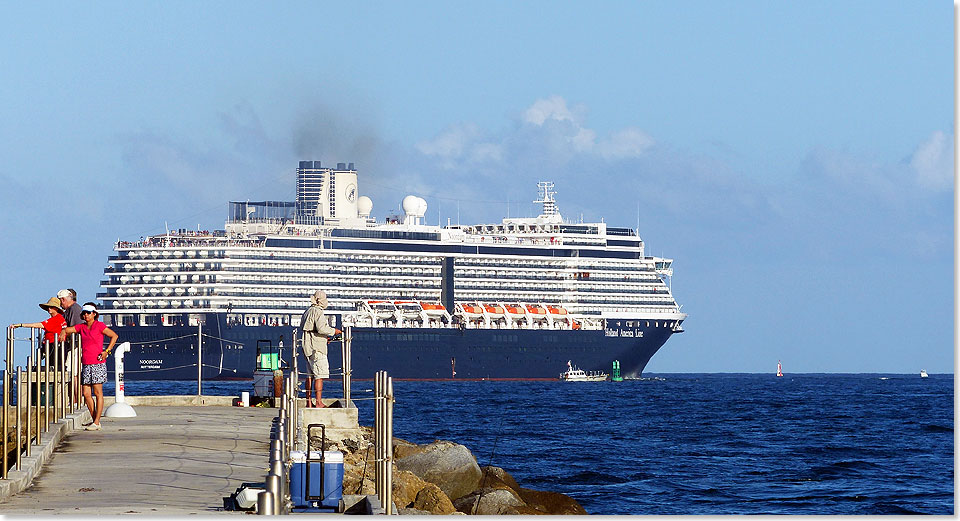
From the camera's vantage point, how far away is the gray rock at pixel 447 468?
56.3 ft

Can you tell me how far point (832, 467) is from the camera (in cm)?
2684

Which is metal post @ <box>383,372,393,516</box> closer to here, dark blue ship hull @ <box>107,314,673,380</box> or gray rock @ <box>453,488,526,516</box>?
gray rock @ <box>453,488,526,516</box>

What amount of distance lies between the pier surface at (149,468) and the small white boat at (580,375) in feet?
225

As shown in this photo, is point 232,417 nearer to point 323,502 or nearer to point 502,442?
point 323,502

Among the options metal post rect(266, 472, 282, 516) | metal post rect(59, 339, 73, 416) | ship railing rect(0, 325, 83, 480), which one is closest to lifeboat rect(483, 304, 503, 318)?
ship railing rect(0, 325, 83, 480)

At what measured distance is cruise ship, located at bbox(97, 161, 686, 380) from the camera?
266 ft

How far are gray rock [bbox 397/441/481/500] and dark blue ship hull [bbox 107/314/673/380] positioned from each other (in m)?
58.6

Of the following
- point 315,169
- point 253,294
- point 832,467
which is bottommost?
point 832,467

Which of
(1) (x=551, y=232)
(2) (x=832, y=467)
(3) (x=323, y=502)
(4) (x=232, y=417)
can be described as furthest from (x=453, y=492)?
(1) (x=551, y=232)

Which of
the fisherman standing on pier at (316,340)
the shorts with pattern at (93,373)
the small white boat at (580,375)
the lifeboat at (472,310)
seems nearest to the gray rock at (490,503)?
the fisherman standing on pier at (316,340)

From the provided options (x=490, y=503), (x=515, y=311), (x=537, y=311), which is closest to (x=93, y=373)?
(x=490, y=503)

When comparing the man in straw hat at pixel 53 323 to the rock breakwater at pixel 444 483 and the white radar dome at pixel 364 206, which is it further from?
the white radar dome at pixel 364 206

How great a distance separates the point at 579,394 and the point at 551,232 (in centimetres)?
3202

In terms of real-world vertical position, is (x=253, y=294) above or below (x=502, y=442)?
above
